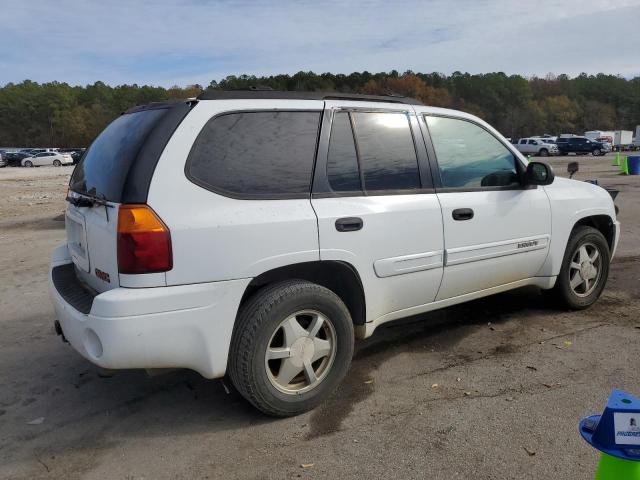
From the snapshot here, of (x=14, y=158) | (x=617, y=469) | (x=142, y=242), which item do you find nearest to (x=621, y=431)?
(x=617, y=469)

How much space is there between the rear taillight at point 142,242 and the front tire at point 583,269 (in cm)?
350

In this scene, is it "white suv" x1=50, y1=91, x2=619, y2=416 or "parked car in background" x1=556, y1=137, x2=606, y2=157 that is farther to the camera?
"parked car in background" x1=556, y1=137, x2=606, y2=157

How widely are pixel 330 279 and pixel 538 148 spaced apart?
49933 mm

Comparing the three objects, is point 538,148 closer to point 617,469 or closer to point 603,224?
point 603,224

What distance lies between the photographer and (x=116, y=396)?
3.57 metres

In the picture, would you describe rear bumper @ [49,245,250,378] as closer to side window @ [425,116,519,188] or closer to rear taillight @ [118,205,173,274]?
rear taillight @ [118,205,173,274]

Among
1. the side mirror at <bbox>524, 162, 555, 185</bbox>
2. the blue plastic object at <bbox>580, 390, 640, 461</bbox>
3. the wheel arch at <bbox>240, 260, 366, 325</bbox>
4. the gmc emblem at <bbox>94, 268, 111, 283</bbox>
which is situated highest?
the side mirror at <bbox>524, 162, 555, 185</bbox>

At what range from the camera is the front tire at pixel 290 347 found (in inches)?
117

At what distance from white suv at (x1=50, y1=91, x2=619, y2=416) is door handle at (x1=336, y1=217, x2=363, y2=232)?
0.05 feet

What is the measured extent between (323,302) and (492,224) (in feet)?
5.24

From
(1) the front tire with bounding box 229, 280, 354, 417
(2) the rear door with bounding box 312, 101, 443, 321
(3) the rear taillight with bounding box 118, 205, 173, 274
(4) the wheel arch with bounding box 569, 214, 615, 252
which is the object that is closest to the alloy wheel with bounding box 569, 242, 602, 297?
(4) the wheel arch with bounding box 569, 214, 615, 252

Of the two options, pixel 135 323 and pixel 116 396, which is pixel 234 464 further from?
pixel 116 396

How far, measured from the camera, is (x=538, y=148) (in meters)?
48.7

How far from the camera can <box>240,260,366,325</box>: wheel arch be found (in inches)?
123
